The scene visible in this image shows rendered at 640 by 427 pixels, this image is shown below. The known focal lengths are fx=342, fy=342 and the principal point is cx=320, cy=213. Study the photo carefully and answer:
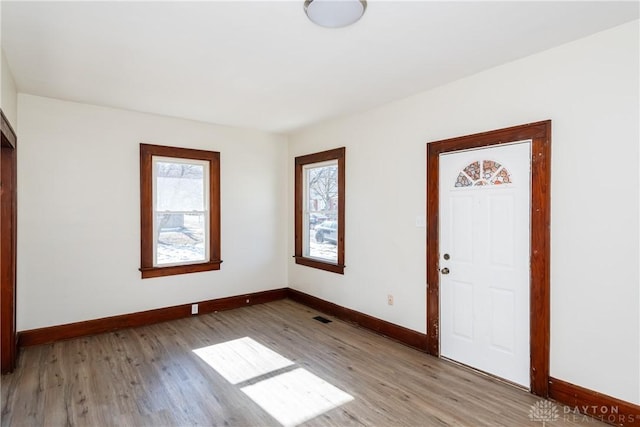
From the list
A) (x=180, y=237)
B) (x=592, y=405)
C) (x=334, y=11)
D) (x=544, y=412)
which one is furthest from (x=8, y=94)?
(x=592, y=405)

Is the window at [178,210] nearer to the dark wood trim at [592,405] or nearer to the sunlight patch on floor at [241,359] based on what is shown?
the sunlight patch on floor at [241,359]

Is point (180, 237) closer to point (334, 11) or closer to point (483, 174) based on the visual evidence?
point (334, 11)

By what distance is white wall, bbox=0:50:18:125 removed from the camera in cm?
261

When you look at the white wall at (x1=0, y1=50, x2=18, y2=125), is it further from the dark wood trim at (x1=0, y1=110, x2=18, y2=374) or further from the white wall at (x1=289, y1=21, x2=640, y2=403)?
the white wall at (x1=289, y1=21, x2=640, y2=403)

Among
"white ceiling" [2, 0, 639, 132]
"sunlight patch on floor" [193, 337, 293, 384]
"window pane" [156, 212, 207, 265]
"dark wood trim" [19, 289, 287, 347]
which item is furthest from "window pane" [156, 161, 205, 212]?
"sunlight patch on floor" [193, 337, 293, 384]

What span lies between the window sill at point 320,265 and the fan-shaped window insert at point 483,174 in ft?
6.41

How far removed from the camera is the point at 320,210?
16.4 ft

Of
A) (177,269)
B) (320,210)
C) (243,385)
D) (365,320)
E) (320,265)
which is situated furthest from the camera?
(320,210)

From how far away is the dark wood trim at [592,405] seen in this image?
7.24 ft

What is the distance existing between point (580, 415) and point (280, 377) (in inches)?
87.3

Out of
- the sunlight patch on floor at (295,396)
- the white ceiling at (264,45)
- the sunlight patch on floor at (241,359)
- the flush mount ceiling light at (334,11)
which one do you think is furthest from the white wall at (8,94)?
the sunlight patch on floor at (295,396)

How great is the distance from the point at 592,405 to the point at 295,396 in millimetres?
2081

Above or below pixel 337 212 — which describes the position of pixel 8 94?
above

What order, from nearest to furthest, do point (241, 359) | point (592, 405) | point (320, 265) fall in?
1. point (592, 405)
2. point (241, 359)
3. point (320, 265)
